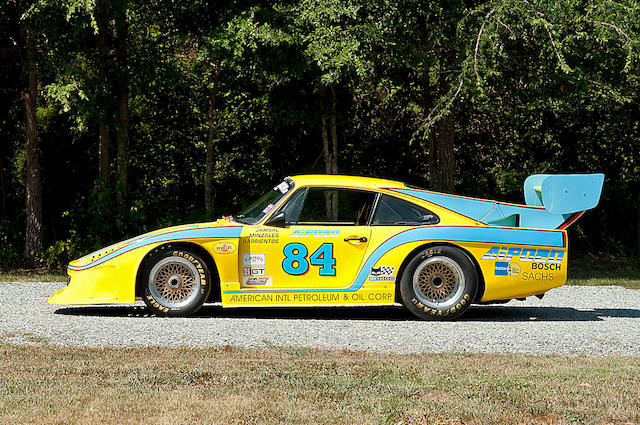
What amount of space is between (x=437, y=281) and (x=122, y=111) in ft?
28.9

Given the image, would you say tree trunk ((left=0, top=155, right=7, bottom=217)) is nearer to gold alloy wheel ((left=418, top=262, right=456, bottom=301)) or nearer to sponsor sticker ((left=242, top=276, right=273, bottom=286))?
sponsor sticker ((left=242, top=276, right=273, bottom=286))

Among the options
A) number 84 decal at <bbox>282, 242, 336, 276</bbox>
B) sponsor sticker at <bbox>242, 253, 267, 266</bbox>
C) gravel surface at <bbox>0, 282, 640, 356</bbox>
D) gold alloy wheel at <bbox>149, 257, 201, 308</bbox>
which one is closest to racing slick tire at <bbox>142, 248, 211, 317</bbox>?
gold alloy wheel at <bbox>149, 257, 201, 308</bbox>

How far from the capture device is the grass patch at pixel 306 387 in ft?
17.1

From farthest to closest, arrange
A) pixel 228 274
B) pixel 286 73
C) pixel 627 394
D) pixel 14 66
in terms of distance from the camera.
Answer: pixel 14 66 < pixel 286 73 < pixel 228 274 < pixel 627 394

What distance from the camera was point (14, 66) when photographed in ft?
56.5

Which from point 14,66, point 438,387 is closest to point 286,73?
point 14,66

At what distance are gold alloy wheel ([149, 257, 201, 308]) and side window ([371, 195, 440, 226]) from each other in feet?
6.96

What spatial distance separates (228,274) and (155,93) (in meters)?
9.45

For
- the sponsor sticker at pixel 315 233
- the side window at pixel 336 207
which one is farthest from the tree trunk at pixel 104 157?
the sponsor sticker at pixel 315 233

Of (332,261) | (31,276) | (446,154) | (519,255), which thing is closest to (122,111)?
(31,276)

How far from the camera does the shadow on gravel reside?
9.92 meters

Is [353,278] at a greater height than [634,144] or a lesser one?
lesser

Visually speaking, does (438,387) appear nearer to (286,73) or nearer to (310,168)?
(286,73)

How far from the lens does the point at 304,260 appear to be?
9539 mm
